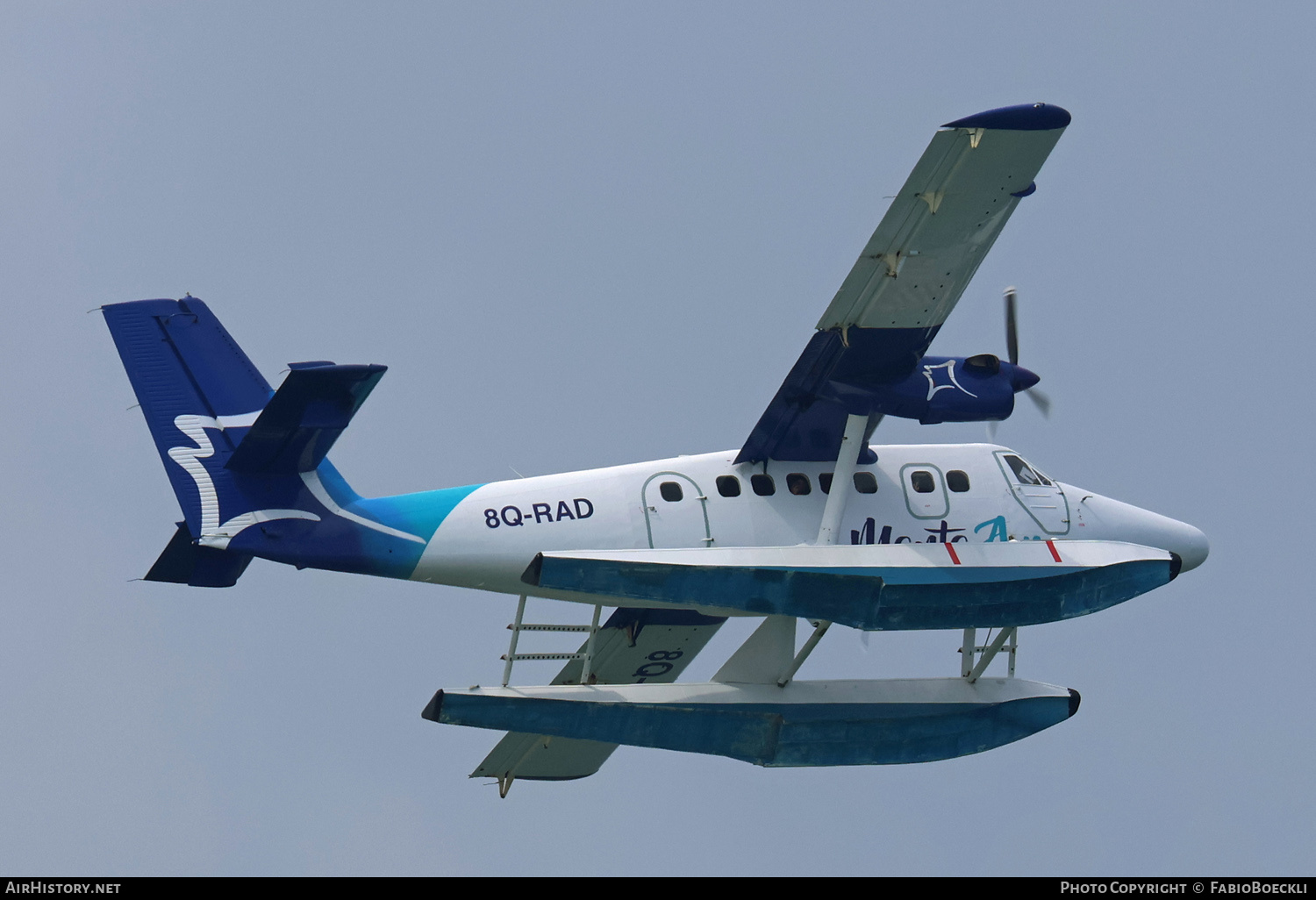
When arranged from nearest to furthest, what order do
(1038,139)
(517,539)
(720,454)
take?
1. (1038,139)
2. (517,539)
3. (720,454)

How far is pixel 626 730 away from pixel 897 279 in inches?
241

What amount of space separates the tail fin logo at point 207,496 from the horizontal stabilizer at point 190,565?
0.75 m

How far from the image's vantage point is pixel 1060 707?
83.2 ft

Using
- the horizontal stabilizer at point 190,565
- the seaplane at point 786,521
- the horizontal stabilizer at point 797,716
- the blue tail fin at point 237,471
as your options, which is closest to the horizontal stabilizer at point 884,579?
the seaplane at point 786,521

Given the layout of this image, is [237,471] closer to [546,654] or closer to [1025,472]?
[546,654]

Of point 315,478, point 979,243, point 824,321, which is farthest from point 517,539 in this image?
point 979,243

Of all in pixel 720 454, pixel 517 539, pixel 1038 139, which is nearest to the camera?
pixel 1038 139

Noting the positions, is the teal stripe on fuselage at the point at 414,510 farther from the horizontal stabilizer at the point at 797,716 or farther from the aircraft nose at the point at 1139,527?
the aircraft nose at the point at 1139,527

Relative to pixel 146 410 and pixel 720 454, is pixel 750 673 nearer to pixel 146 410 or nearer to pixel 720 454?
pixel 720 454

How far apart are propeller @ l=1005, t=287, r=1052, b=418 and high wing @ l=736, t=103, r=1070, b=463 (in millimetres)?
2059

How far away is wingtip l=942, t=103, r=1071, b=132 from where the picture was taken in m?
21.5

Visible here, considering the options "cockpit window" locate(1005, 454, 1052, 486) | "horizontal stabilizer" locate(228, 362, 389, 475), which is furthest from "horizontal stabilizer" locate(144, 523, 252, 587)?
"cockpit window" locate(1005, 454, 1052, 486)

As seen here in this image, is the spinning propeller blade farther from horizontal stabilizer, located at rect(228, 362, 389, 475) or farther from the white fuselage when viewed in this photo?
horizontal stabilizer, located at rect(228, 362, 389, 475)

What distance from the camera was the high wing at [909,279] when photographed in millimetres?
21797
